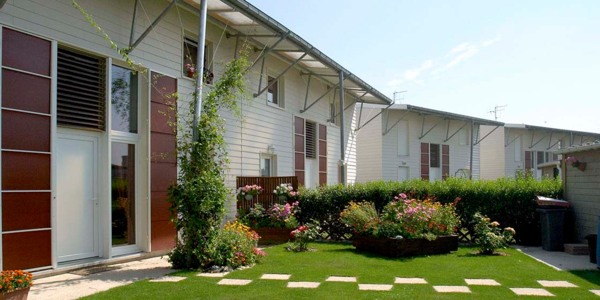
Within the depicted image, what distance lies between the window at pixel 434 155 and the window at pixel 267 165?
13938mm

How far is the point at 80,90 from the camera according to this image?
27.5ft

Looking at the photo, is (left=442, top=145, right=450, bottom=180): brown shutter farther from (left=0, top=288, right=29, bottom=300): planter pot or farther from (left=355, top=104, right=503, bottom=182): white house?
(left=0, top=288, right=29, bottom=300): planter pot

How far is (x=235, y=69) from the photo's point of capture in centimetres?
870

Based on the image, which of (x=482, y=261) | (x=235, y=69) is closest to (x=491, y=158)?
(x=482, y=261)

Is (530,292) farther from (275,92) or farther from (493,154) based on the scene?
(493,154)

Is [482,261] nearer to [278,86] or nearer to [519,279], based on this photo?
[519,279]

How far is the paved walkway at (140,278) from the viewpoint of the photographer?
6.51 meters

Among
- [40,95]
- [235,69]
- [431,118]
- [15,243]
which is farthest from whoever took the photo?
[431,118]

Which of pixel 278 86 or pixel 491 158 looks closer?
pixel 278 86

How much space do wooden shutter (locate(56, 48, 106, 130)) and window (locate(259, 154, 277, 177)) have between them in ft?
20.1

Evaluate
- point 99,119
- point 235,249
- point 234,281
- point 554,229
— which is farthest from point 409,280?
point 99,119

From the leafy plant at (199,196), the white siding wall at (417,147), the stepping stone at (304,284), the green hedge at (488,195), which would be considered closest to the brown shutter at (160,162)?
the leafy plant at (199,196)

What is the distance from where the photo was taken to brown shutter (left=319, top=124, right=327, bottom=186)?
17.9 meters

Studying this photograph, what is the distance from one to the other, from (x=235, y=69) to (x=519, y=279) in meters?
5.44
